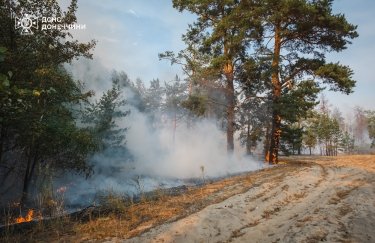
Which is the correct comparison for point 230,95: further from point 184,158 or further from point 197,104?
point 184,158

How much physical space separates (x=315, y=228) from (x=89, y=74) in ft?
183

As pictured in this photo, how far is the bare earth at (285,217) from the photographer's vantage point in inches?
222

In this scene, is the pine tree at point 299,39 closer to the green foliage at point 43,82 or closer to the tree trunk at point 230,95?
the tree trunk at point 230,95

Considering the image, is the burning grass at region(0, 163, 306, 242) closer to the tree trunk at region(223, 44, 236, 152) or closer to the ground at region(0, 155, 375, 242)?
the ground at region(0, 155, 375, 242)

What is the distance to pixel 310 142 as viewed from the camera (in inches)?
2185

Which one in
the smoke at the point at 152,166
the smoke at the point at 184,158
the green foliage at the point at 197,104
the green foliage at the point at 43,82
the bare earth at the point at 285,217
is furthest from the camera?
the smoke at the point at 184,158

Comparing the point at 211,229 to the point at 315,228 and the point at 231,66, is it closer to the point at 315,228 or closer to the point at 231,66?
the point at 315,228

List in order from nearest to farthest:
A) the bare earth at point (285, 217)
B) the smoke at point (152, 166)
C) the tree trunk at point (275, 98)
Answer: the bare earth at point (285, 217) → the smoke at point (152, 166) → the tree trunk at point (275, 98)

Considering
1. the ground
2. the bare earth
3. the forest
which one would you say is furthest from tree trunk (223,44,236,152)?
the ground

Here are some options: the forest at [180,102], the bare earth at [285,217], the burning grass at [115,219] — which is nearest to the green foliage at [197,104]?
the forest at [180,102]

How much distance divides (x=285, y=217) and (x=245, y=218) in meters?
0.86

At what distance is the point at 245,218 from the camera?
22.5 ft

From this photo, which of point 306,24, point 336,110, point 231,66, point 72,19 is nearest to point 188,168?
point 231,66

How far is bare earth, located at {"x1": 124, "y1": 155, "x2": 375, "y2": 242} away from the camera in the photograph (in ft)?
18.5
